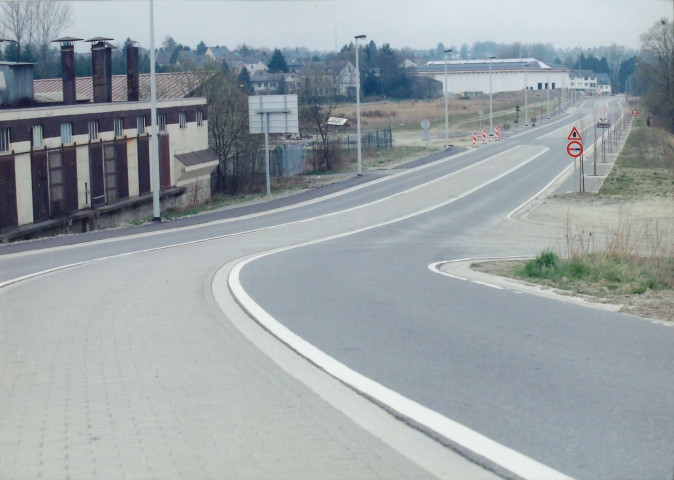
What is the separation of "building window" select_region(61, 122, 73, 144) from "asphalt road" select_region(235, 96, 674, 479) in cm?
2173

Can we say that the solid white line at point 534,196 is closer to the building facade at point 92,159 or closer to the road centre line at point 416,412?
the building facade at point 92,159

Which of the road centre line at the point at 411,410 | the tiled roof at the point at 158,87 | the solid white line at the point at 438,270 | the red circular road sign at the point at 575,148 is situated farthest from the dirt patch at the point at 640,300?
the tiled roof at the point at 158,87

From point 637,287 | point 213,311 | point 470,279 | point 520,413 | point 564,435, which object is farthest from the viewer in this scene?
point 470,279

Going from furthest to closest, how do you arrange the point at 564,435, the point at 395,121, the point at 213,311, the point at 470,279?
the point at 395,121 → the point at 470,279 → the point at 213,311 → the point at 564,435

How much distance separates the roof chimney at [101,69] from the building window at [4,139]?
11.3m

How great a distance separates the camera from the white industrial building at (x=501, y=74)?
66.6 m

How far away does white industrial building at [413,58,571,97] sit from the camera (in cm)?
6656

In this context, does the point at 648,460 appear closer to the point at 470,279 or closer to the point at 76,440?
the point at 76,440

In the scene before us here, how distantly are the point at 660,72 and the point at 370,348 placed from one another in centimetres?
3660

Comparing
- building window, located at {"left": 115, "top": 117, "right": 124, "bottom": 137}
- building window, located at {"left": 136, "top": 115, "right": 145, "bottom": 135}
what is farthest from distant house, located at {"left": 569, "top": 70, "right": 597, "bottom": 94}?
building window, located at {"left": 115, "top": 117, "right": 124, "bottom": 137}

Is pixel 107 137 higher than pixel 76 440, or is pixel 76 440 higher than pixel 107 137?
pixel 107 137

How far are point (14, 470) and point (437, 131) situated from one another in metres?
85.2

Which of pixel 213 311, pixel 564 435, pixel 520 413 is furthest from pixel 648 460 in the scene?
pixel 213 311

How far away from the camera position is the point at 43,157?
110 ft
